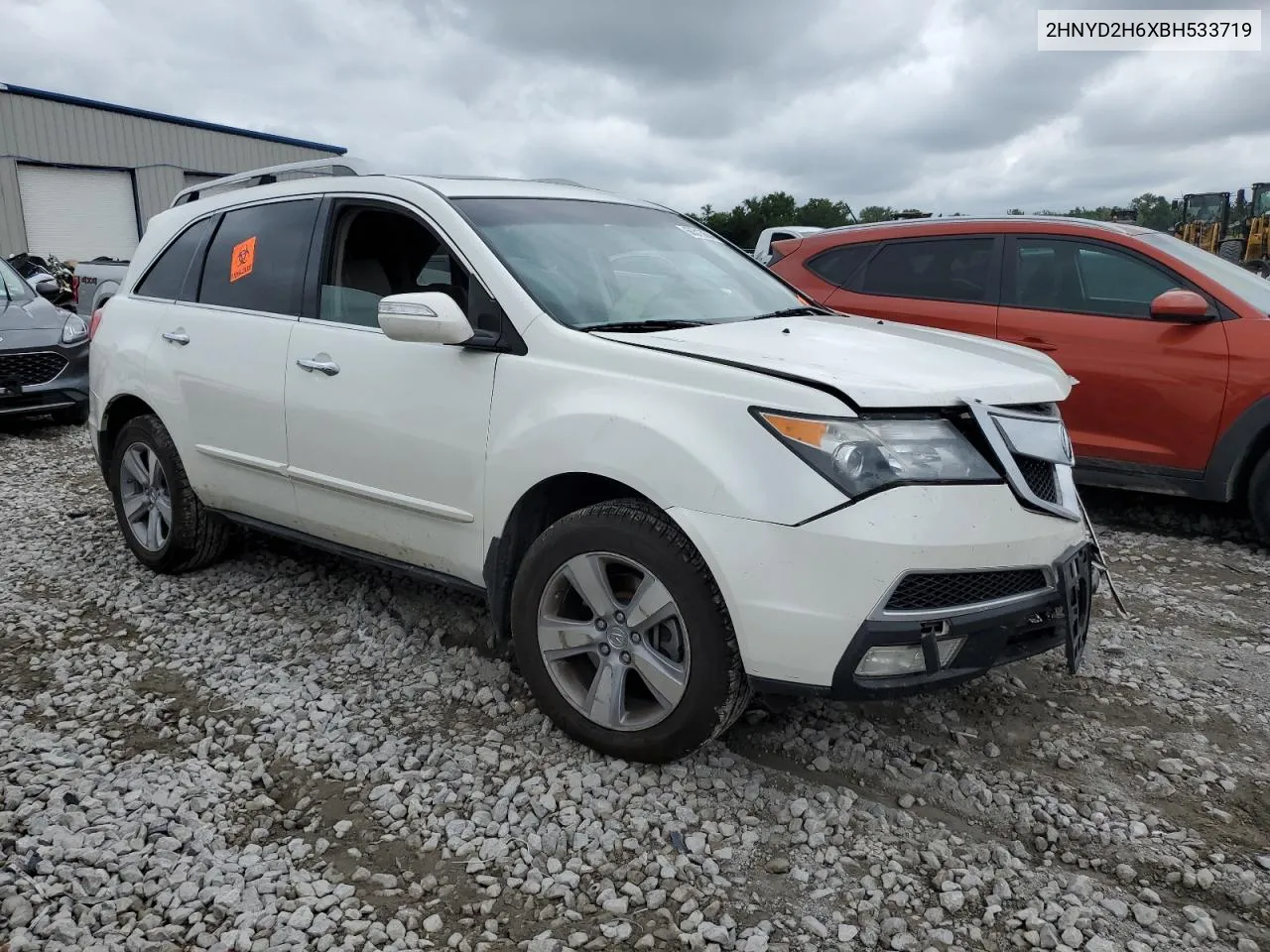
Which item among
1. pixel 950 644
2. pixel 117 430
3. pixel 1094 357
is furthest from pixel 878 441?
pixel 117 430

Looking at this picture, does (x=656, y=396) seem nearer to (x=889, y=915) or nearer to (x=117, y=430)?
(x=889, y=915)

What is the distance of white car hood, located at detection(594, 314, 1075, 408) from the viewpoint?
2621 mm

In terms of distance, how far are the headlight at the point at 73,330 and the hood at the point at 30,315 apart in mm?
45

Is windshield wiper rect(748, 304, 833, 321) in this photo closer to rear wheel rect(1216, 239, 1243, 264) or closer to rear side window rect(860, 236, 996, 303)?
rear side window rect(860, 236, 996, 303)

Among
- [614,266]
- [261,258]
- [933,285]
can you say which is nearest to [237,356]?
[261,258]

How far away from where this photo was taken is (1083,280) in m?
5.57

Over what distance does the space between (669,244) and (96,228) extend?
25.4m

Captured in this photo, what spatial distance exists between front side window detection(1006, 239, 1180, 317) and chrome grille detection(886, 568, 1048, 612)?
328cm

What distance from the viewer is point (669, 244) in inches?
153

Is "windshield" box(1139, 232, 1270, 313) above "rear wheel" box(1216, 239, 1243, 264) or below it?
below

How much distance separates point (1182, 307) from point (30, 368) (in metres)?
8.42

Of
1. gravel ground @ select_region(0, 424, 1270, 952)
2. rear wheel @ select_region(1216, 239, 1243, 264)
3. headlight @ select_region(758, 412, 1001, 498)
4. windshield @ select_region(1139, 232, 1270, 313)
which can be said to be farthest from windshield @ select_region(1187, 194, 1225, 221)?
headlight @ select_region(758, 412, 1001, 498)

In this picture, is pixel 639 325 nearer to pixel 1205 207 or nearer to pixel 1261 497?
pixel 1261 497

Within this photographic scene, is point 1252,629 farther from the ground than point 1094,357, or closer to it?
closer to it
